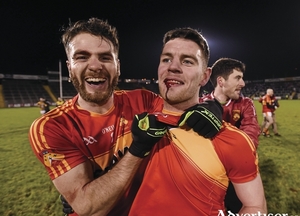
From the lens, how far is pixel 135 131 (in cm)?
194

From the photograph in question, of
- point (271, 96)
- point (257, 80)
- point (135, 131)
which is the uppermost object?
point (135, 131)

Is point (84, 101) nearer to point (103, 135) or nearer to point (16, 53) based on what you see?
point (103, 135)

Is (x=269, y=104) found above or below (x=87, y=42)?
below

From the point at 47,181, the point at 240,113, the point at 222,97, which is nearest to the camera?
the point at 240,113

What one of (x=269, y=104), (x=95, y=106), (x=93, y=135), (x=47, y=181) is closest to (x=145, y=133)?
(x=93, y=135)

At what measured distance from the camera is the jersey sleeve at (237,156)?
1.97 metres

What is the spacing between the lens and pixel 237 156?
1983 mm

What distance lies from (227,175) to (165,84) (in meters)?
1.07

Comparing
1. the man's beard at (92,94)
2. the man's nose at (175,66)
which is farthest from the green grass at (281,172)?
the man's beard at (92,94)

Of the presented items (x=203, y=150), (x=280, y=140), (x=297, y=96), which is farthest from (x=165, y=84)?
(x=297, y=96)

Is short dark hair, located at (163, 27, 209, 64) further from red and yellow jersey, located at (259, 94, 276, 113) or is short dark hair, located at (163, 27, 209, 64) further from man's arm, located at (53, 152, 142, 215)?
red and yellow jersey, located at (259, 94, 276, 113)

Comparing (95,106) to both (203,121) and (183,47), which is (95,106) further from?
(203,121)

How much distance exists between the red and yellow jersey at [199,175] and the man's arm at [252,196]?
5 cm

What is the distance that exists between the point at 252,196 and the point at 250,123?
2.61 m
